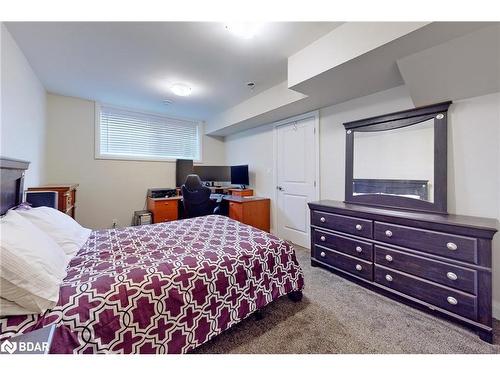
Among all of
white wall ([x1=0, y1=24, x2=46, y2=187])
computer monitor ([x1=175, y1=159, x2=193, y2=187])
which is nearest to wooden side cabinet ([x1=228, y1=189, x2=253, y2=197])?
computer monitor ([x1=175, y1=159, x2=193, y2=187])

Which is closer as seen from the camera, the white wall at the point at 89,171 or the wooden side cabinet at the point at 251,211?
the white wall at the point at 89,171

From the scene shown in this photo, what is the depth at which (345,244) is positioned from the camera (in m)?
2.29

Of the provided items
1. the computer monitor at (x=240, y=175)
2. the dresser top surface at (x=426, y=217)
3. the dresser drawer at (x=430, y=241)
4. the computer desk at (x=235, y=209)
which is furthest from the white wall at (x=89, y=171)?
the dresser drawer at (x=430, y=241)

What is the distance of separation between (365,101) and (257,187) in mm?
2392

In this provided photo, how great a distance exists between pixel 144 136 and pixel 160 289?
12.3 ft

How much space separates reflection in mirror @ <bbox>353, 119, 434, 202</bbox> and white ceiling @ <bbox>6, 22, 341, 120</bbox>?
50.7 inches

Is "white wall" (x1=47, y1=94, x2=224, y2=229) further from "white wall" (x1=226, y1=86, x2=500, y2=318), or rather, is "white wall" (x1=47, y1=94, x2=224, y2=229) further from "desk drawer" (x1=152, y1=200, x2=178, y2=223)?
"white wall" (x1=226, y1=86, x2=500, y2=318)

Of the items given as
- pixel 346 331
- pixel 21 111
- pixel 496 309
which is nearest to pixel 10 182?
pixel 21 111

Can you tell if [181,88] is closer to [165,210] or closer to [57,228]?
[165,210]

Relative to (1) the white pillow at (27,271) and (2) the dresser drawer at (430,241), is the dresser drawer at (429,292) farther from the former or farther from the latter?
(1) the white pillow at (27,271)

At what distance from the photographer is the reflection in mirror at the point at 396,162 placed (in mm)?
2100

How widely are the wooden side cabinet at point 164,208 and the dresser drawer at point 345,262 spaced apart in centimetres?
261
